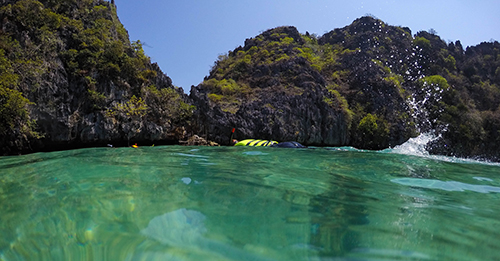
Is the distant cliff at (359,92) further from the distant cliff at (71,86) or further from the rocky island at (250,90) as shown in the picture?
the distant cliff at (71,86)

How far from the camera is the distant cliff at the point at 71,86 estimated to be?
945 centimetres

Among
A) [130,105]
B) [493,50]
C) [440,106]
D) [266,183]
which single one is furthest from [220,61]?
[493,50]

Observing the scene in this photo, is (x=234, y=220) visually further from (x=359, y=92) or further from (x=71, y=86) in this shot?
(x=359, y=92)

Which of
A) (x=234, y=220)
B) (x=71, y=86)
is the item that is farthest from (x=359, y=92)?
(x=234, y=220)


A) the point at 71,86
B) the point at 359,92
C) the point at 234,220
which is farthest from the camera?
the point at 359,92

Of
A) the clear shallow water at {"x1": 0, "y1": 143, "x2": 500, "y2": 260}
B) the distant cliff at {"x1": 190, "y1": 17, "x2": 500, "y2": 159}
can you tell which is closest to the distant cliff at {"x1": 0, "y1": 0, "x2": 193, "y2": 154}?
the distant cliff at {"x1": 190, "y1": 17, "x2": 500, "y2": 159}

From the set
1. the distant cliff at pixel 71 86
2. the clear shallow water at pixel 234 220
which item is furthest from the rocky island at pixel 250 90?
the clear shallow water at pixel 234 220

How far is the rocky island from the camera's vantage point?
10.6 metres

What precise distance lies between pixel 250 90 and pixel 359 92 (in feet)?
44.7

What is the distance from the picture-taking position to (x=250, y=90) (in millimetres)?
26328

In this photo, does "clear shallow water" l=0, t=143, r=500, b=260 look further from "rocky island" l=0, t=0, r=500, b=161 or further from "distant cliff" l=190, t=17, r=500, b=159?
"distant cliff" l=190, t=17, r=500, b=159

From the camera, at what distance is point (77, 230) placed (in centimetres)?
165

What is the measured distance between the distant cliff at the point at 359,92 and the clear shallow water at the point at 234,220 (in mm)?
14615

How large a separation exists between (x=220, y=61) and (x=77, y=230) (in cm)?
3671
